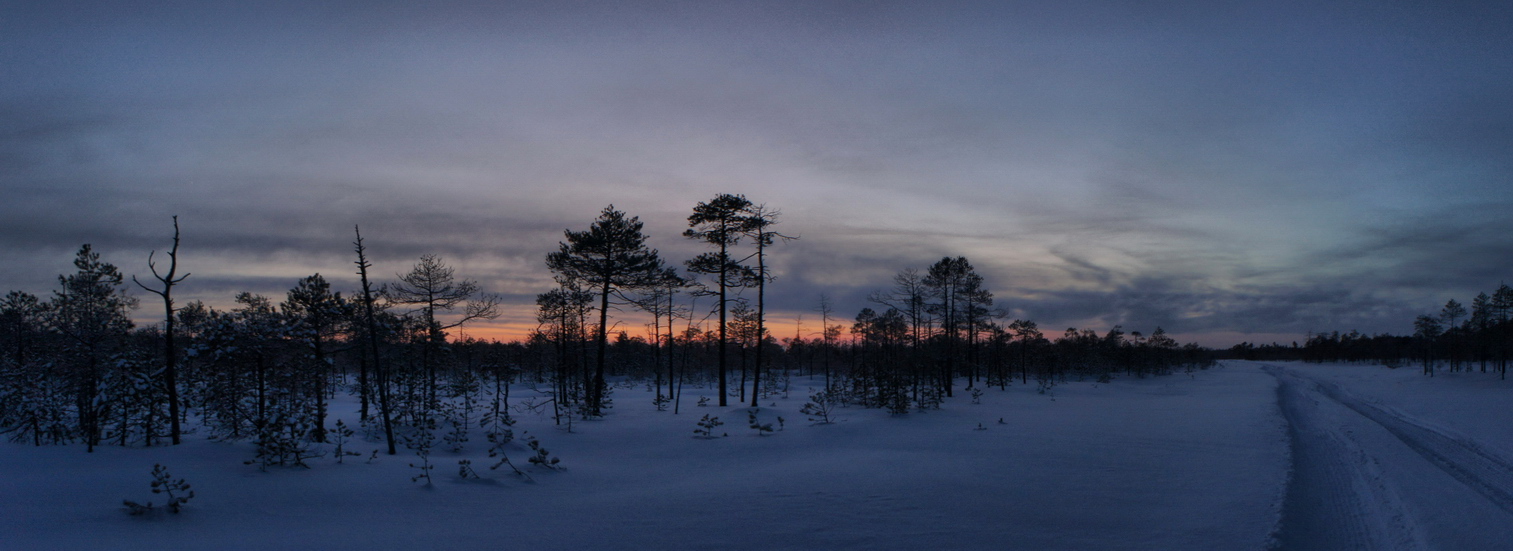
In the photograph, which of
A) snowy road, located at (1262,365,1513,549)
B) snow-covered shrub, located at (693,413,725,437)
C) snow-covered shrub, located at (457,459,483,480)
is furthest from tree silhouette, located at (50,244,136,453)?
snowy road, located at (1262,365,1513,549)

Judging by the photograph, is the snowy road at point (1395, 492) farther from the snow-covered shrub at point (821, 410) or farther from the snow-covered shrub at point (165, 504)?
the snow-covered shrub at point (165, 504)

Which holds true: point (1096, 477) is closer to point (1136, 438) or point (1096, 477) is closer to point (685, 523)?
point (1136, 438)

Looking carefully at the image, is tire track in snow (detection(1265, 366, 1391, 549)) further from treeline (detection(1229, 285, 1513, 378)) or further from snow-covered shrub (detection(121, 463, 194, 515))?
treeline (detection(1229, 285, 1513, 378))

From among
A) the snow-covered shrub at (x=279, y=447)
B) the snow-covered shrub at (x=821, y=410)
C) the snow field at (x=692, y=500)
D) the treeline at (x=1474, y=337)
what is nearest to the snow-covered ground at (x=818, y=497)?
the snow field at (x=692, y=500)

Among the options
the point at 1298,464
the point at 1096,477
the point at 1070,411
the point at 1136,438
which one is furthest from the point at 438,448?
the point at 1070,411

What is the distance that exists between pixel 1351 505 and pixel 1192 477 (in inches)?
90.6

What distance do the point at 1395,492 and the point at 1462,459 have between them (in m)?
6.84

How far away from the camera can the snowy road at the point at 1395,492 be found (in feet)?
27.2

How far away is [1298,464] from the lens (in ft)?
45.0

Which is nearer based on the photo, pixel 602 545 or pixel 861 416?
pixel 602 545

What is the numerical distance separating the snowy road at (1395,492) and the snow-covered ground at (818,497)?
0.19 feet

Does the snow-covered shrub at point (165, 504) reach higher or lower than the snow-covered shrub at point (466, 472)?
higher

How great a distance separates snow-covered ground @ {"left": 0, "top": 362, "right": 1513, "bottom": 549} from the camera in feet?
24.5

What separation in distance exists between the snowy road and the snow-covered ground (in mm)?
57
